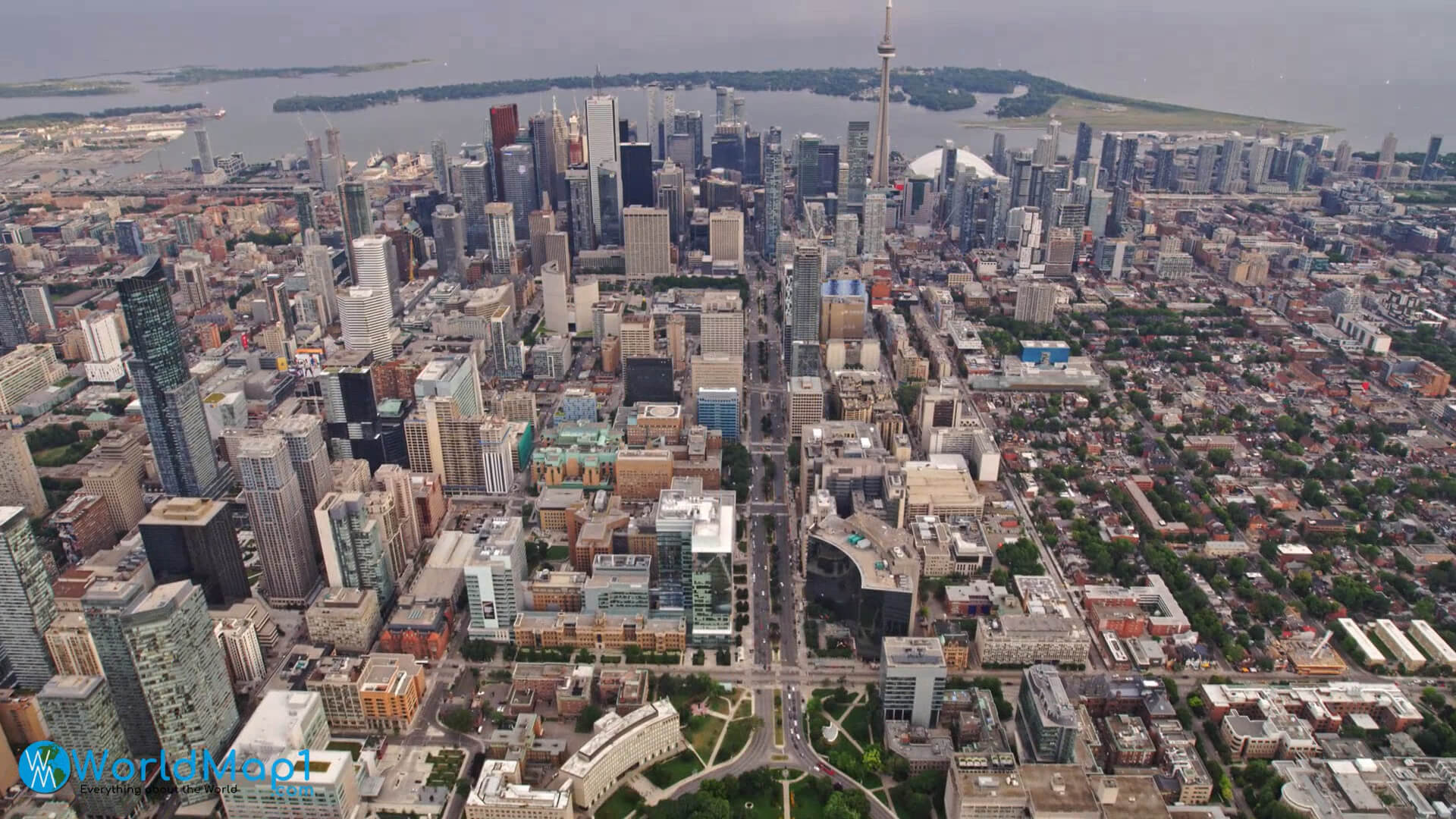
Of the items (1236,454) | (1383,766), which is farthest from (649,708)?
(1236,454)

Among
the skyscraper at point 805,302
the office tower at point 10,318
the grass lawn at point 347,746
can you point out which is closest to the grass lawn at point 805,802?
the grass lawn at point 347,746

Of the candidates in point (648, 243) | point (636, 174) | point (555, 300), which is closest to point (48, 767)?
point (555, 300)

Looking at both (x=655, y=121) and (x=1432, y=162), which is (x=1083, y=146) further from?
(x=655, y=121)

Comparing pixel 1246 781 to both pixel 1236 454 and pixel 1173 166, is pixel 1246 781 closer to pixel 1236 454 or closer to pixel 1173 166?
pixel 1236 454

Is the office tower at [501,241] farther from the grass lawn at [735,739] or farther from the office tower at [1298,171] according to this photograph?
the office tower at [1298,171]

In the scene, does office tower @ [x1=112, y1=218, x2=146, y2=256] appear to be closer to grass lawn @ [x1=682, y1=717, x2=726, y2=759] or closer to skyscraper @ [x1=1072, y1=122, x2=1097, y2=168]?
grass lawn @ [x1=682, y1=717, x2=726, y2=759]
